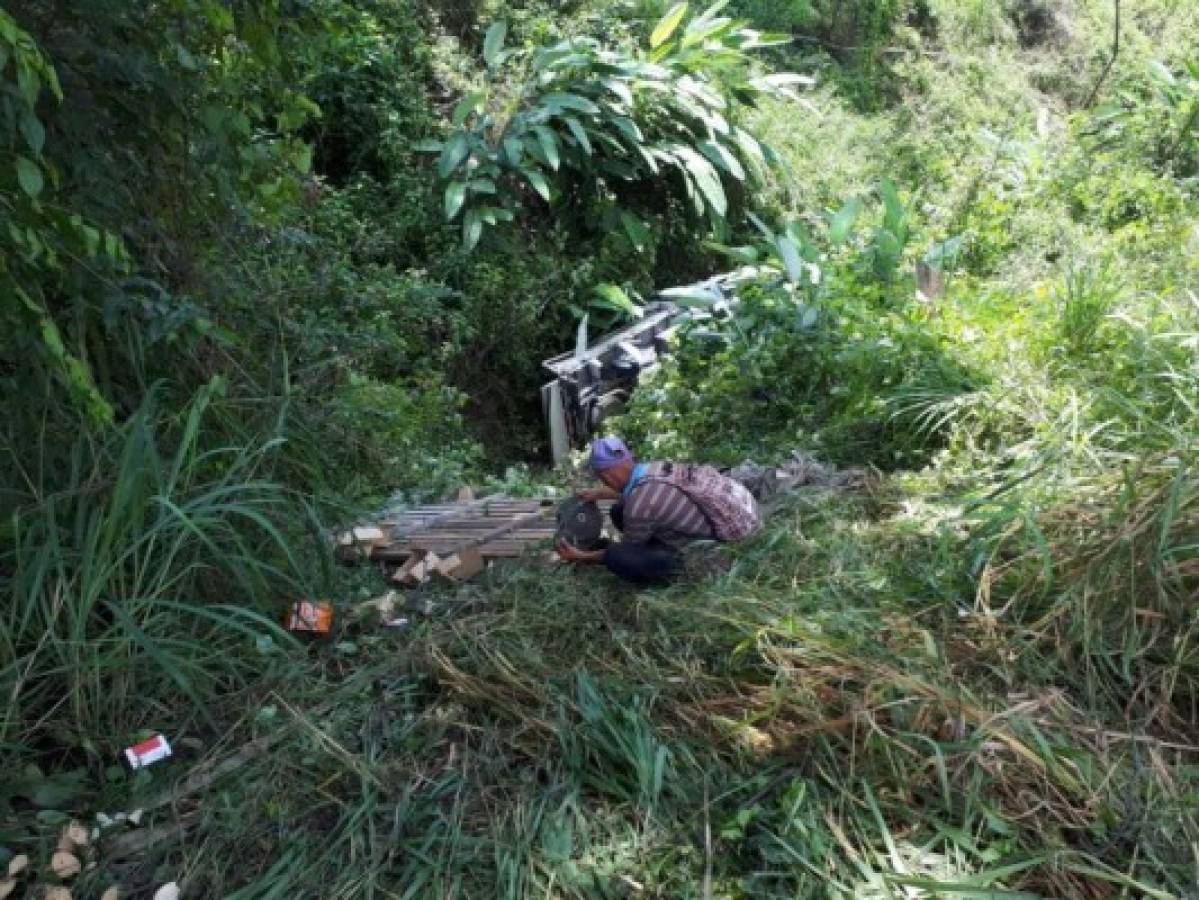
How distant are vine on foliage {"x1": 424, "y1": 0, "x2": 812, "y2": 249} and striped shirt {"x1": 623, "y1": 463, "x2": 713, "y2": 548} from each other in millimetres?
4220

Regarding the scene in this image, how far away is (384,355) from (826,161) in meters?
5.93

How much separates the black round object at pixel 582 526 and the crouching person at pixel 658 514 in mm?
50

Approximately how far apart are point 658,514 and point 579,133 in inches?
194

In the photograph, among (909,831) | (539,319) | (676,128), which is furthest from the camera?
(676,128)

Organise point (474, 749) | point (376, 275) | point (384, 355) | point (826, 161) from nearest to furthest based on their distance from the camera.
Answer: point (474, 749) → point (384, 355) → point (376, 275) → point (826, 161)

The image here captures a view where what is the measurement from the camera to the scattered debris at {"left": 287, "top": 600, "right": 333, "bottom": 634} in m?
3.48

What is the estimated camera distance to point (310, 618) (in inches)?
138

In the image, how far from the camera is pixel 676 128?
29.8 ft

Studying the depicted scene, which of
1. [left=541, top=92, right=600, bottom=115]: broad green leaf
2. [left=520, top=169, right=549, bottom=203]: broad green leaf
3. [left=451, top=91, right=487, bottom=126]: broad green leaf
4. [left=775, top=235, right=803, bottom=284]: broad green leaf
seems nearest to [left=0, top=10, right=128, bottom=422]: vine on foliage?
[left=775, top=235, right=803, bottom=284]: broad green leaf

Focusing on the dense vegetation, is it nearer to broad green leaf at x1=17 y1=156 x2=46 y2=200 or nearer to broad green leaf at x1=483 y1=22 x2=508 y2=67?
broad green leaf at x1=17 y1=156 x2=46 y2=200

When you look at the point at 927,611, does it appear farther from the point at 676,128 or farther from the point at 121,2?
the point at 676,128

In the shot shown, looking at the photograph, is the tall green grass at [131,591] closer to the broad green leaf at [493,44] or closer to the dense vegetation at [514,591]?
the dense vegetation at [514,591]

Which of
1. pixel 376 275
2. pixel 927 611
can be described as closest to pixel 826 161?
pixel 376 275

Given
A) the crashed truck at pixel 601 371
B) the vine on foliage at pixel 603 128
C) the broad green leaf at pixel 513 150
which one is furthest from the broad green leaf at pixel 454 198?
the crashed truck at pixel 601 371
